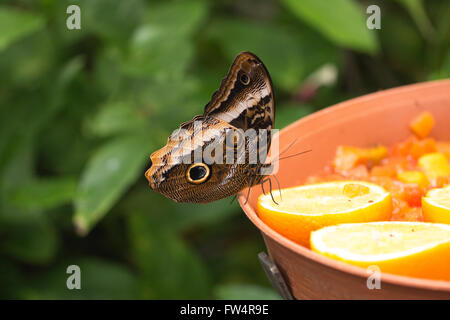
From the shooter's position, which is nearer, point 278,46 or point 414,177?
point 414,177

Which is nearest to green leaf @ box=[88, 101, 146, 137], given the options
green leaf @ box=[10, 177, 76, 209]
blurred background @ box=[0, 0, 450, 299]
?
blurred background @ box=[0, 0, 450, 299]

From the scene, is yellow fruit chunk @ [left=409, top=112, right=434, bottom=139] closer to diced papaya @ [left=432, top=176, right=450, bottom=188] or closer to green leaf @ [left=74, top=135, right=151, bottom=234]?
diced papaya @ [left=432, top=176, right=450, bottom=188]

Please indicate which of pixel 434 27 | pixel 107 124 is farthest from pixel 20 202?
pixel 434 27

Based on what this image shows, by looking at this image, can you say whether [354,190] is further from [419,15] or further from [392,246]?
[419,15]

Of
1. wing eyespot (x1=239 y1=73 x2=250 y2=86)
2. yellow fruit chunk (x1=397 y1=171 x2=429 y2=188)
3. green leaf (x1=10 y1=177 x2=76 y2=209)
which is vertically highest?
green leaf (x1=10 y1=177 x2=76 y2=209)

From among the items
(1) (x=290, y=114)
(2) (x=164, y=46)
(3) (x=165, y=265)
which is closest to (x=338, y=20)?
(1) (x=290, y=114)

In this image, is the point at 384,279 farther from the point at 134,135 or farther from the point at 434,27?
the point at 434,27

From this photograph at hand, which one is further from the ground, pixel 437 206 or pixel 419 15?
pixel 419 15
